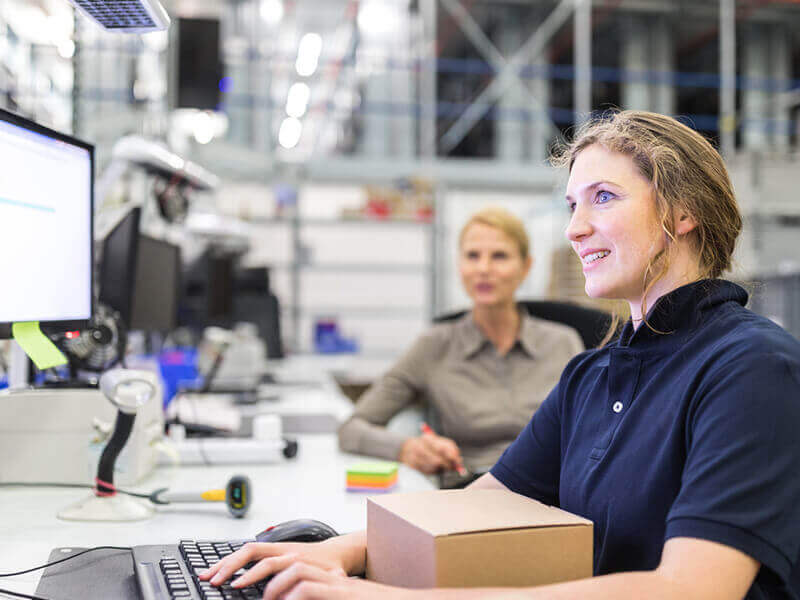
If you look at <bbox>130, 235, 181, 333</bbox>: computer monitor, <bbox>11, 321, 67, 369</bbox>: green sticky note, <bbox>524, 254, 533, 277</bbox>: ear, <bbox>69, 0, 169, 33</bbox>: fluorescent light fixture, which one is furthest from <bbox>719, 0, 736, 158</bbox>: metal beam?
<bbox>11, 321, 67, 369</bbox>: green sticky note

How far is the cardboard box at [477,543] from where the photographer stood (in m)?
0.73

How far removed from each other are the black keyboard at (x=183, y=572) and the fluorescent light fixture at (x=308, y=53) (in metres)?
4.80

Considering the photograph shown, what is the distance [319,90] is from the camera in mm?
9641

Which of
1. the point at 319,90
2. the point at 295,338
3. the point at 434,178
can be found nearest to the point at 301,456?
the point at 295,338

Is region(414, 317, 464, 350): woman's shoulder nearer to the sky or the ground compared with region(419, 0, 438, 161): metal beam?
nearer to the ground

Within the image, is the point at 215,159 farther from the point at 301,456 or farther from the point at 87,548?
the point at 87,548

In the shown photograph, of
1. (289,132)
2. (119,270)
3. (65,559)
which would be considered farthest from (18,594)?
(289,132)

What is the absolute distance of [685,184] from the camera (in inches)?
37.9

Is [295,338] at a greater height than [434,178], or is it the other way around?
[434,178]

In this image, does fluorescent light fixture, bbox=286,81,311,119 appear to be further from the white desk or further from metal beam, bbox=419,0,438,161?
the white desk

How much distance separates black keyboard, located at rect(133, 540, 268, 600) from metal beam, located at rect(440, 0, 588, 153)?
7738 millimetres

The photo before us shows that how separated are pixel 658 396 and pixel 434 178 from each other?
6.86 metres

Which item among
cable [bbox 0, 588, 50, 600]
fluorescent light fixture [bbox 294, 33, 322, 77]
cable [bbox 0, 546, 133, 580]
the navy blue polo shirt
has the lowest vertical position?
cable [bbox 0, 546, 133, 580]

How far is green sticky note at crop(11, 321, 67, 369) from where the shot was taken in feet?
4.00
